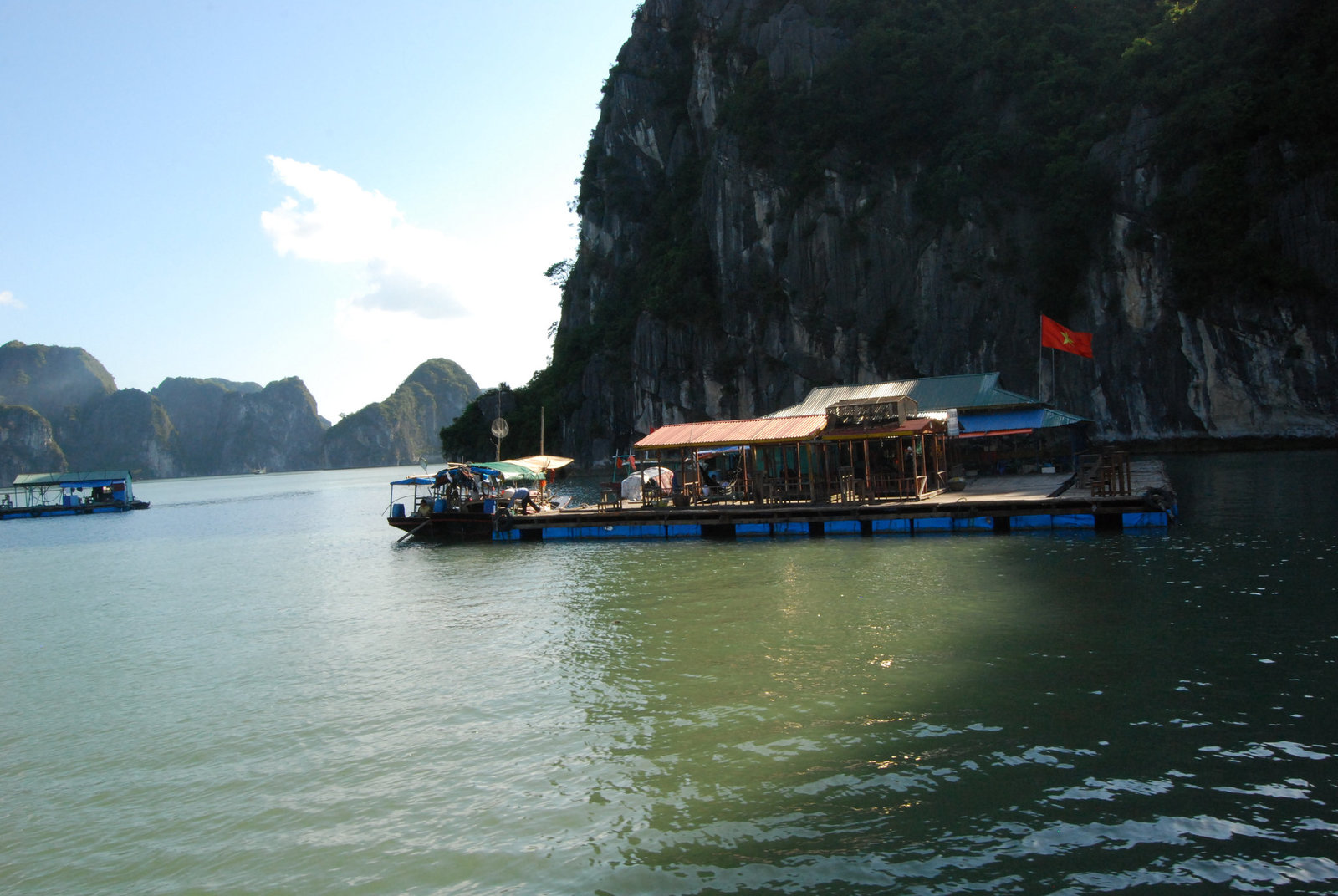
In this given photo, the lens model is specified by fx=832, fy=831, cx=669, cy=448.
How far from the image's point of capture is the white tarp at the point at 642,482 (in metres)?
37.9

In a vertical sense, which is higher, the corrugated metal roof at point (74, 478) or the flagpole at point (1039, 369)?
the flagpole at point (1039, 369)

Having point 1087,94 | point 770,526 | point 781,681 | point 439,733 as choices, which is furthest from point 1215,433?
point 439,733

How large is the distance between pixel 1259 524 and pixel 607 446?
2720 inches

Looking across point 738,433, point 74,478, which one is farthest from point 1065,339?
point 74,478

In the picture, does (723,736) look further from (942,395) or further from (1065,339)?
(1065,339)

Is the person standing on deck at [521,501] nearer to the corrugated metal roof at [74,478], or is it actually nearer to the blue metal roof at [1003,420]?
the blue metal roof at [1003,420]

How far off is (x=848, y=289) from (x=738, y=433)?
3890 centimetres

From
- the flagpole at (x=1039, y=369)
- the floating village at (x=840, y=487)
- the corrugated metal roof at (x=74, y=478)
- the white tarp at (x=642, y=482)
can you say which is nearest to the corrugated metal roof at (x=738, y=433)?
the floating village at (x=840, y=487)

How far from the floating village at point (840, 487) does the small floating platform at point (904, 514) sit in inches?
1.7

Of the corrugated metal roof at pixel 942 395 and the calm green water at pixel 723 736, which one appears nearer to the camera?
the calm green water at pixel 723 736

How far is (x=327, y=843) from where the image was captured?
8633 millimetres

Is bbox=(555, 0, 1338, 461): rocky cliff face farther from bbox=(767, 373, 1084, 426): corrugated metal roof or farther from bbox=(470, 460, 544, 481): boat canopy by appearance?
bbox=(470, 460, 544, 481): boat canopy

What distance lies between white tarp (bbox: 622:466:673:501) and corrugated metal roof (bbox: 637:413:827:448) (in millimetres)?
4733

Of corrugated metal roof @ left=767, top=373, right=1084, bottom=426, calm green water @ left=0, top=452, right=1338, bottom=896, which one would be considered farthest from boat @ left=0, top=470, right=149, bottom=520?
corrugated metal roof @ left=767, top=373, right=1084, bottom=426
